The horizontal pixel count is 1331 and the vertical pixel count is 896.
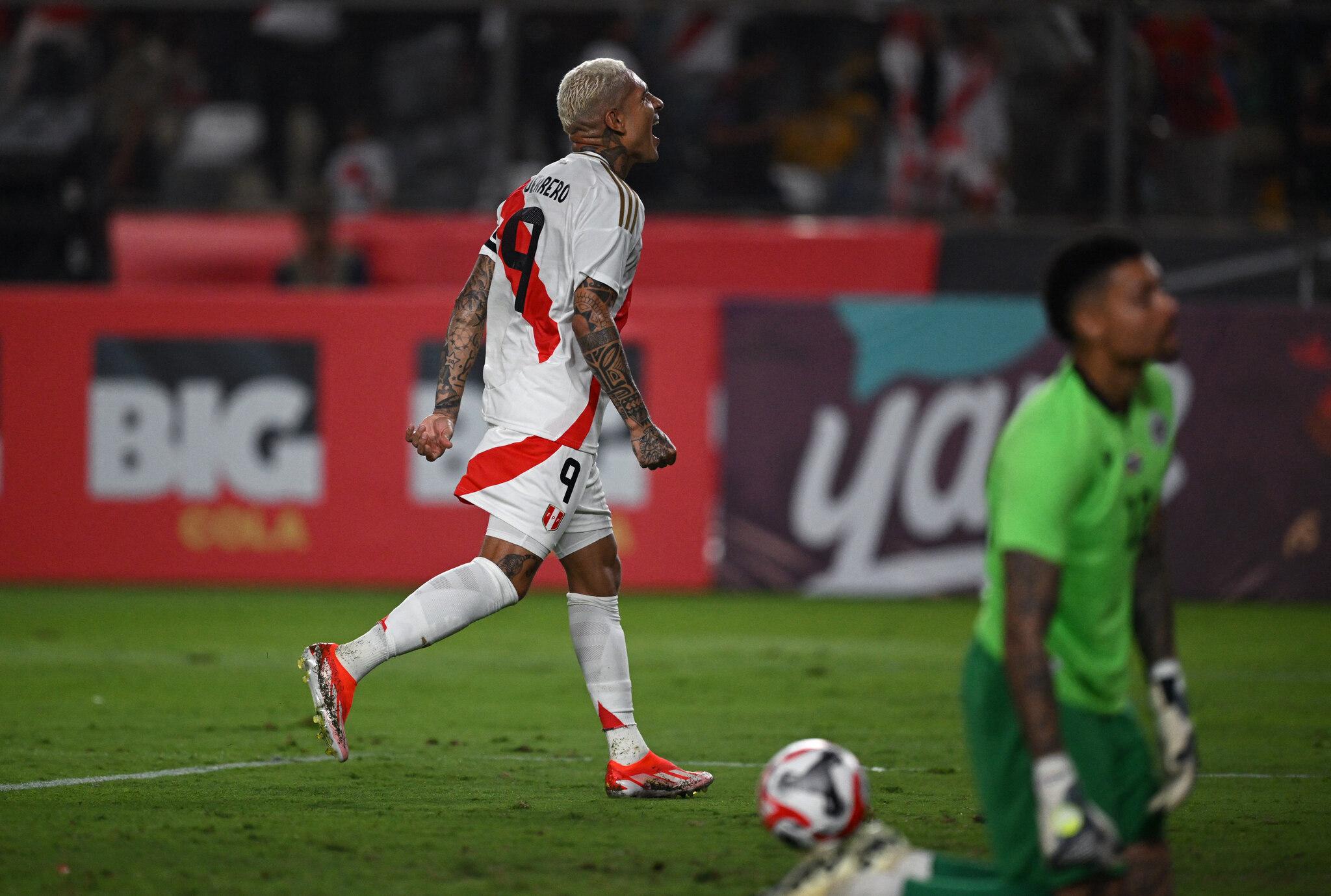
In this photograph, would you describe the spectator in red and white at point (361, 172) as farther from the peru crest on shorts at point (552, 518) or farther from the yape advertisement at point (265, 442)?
the peru crest on shorts at point (552, 518)

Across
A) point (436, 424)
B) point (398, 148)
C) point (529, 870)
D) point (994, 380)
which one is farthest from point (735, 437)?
point (529, 870)

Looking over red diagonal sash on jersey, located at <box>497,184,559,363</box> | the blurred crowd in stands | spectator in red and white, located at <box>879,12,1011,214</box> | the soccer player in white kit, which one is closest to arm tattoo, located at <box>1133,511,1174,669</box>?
the soccer player in white kit

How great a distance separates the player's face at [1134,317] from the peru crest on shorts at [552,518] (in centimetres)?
234

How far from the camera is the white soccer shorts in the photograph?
576 centimetres

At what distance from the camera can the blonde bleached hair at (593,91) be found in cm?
592

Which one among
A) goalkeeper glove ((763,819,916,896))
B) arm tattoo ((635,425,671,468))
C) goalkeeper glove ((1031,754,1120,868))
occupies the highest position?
arm tattoo ((635,425,671,468))

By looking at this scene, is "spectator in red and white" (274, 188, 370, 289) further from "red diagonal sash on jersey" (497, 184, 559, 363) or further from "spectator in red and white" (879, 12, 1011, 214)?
"red diagonal sash on jersey" (497, 184, 559, 363)

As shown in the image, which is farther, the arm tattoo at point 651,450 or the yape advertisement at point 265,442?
the yape advertisement at point 265,442

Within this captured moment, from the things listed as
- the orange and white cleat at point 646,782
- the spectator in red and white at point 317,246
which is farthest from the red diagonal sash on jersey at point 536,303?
the spectator in red and white at point 317,246

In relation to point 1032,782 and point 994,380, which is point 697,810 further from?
point 994,380

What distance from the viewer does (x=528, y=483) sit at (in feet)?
18.9

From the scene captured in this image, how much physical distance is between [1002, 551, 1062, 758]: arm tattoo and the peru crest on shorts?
2349mm

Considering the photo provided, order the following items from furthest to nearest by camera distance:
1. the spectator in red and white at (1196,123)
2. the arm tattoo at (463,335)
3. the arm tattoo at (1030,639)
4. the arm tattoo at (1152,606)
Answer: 1. the spectator in red and white at (1196,123)
2. the arm tattoo at (463,335)
3. the arm tattoo at (1152,606)
4. the arm tattoo at (1030,639)

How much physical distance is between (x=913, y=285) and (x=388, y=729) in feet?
25.2
